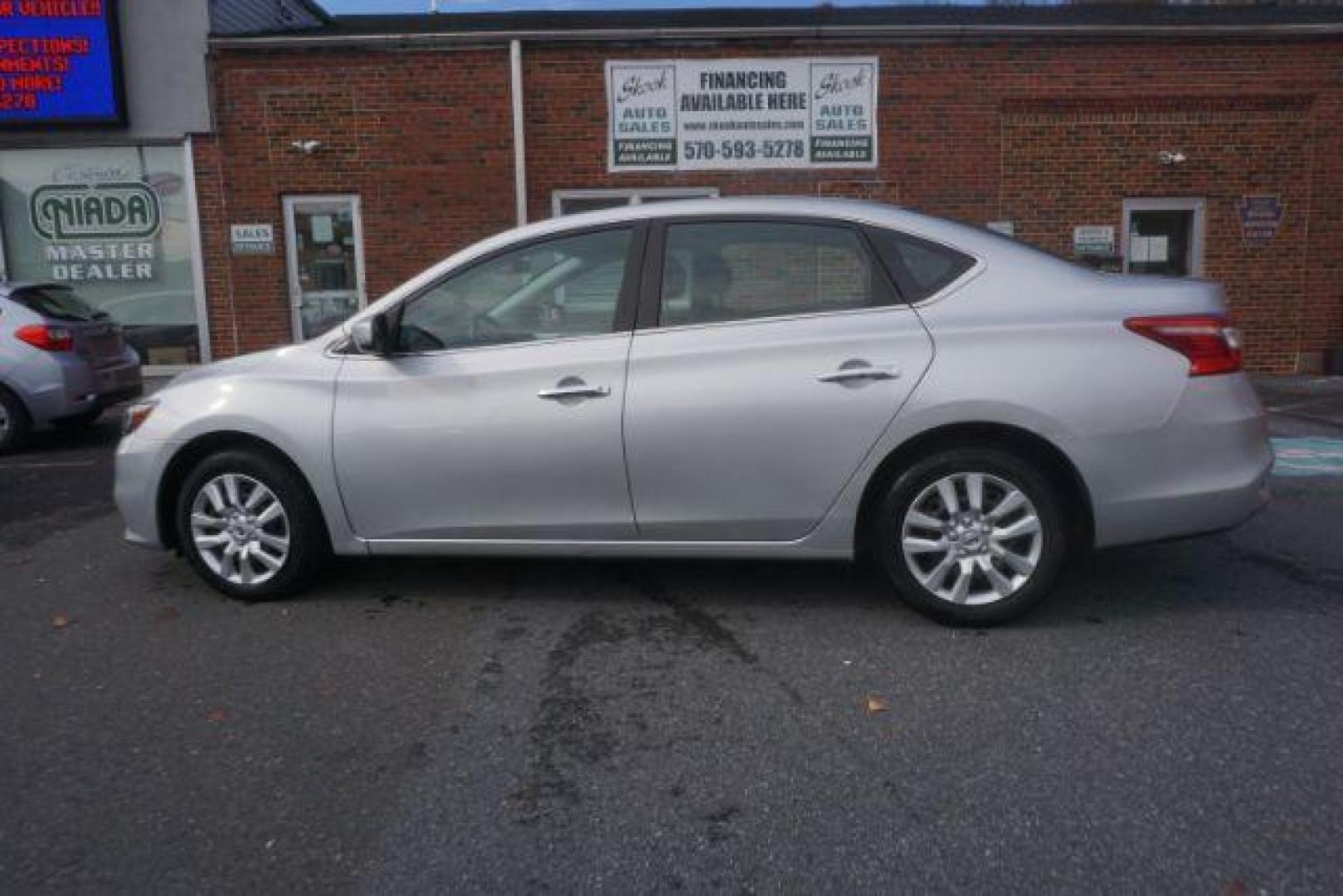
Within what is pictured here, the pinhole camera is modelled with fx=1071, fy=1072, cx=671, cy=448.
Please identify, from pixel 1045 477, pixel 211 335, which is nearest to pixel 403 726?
pixel 1045 477

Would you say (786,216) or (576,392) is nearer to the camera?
(576,392)

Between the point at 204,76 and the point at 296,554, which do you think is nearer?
the point at 296,554

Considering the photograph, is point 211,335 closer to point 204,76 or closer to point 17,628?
point 204,76

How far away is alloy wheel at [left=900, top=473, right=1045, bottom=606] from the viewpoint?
4.07 meters

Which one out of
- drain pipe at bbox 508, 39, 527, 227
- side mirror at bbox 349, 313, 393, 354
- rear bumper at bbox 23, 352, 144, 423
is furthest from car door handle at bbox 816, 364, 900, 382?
drain pipe at bbox 508, 39, 527, 227

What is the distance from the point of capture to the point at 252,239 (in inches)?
490

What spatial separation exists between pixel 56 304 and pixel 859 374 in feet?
26.2

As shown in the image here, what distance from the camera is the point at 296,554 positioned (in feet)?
15.0

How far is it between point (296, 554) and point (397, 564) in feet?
2.47

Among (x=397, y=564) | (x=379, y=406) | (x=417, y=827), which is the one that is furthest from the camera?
(x=397, y=564)

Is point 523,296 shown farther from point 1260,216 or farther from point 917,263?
point 1260,216

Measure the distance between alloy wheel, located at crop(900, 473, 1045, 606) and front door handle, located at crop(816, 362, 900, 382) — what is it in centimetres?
45

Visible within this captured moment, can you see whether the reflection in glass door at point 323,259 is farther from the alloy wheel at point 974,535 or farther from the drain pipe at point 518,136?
the alloy wheel at point 974,535

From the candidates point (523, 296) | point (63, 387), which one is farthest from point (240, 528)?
point (63, 387)
